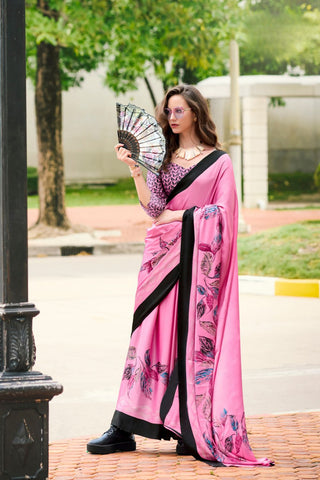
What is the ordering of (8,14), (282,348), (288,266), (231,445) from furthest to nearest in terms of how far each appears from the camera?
(288,266)
(282,348)
(231,445)
(8,14)

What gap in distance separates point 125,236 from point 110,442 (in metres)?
16.1

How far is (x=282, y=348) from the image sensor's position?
8.63 meters

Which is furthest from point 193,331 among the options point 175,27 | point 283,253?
point 175,27

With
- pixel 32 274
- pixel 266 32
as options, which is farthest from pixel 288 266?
pixel 266 32

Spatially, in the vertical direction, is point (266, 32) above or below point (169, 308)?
above

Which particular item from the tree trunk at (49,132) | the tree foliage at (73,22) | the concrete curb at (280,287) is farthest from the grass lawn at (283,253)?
the tree trunk at (49,132)

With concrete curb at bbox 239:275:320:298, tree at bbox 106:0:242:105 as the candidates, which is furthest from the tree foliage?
concrete curb at bbox 239:275:320:298

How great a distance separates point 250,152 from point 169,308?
2084 centimetres

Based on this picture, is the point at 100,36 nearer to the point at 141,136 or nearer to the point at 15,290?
the point at 141,136

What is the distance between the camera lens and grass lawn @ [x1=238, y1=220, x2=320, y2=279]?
12.9 metres

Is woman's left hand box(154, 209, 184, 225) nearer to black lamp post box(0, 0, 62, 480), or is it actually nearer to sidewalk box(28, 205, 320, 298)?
black lamp post box(0, 0, 62, 480)

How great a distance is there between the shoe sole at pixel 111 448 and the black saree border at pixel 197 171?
1271mm

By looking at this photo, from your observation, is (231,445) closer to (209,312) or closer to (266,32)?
(209,312)

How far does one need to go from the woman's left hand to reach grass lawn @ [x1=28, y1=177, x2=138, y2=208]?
2307 centimetres
